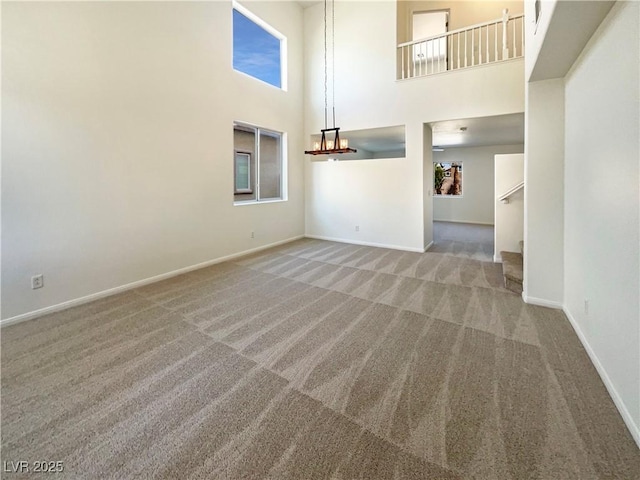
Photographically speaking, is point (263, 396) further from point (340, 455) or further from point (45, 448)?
point (45, 448)

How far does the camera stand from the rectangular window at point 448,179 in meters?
10.3

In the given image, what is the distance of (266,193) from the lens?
261 inches

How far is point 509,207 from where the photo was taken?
16.1 feet

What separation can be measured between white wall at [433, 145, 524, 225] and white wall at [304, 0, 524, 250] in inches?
185

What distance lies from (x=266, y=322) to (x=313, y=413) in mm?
1337

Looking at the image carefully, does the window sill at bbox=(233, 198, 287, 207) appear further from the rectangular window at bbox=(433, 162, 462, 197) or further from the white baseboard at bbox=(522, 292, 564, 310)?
the rectangular window at bbox=(433, 162, 462, 197)

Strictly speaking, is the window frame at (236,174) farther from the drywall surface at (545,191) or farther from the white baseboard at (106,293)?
the drywall surface at (545,191)

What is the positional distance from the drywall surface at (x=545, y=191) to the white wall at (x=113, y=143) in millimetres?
4552

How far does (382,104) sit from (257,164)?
2939 millimetres

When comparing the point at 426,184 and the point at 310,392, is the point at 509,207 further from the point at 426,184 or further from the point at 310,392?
the point at 310,392

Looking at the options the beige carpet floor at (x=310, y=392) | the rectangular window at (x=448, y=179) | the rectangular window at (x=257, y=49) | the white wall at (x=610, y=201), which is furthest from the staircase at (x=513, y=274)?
the rectangular window at (x=448, y=179)

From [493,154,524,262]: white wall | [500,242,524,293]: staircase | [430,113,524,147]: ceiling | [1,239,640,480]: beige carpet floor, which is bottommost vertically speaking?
[1,239,640,480]: beige carpet floor

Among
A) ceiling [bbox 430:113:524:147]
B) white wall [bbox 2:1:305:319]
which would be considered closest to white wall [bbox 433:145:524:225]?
ceiling [bbox 430:113:524:147]

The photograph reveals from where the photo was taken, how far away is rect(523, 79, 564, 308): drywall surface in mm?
3061
